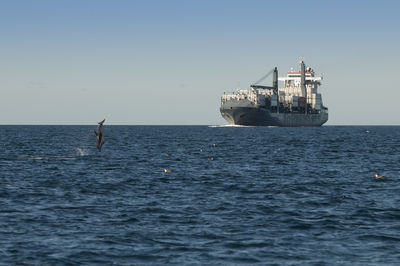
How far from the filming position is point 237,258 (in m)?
17.1

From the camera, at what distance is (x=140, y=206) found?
2645 centimetres

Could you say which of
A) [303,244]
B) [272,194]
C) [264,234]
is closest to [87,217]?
[264,234]

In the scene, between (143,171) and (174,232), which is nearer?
(174,232)

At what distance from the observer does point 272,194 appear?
30.8 m

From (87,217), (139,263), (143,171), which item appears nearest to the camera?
(139,263)

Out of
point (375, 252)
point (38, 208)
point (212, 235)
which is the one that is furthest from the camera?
point (38, 208)

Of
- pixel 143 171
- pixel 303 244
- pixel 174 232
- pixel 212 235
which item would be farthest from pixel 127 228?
pixel 143 171

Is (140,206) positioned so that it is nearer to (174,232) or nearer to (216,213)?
(216,213)

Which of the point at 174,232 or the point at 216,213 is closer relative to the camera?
the point at 174,232

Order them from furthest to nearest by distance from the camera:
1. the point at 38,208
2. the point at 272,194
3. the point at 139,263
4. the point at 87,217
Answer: the point at 272,194, the point at 38,208, the point at 87,217, the point at 139,263

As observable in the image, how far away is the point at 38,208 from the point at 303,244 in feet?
40.1

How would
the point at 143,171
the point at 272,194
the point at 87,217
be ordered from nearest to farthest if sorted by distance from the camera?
the point at 87,217
the point at 272,194
the point at 143,171

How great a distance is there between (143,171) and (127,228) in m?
23.9

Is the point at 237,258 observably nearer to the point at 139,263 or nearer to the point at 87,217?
the point at 139,263
